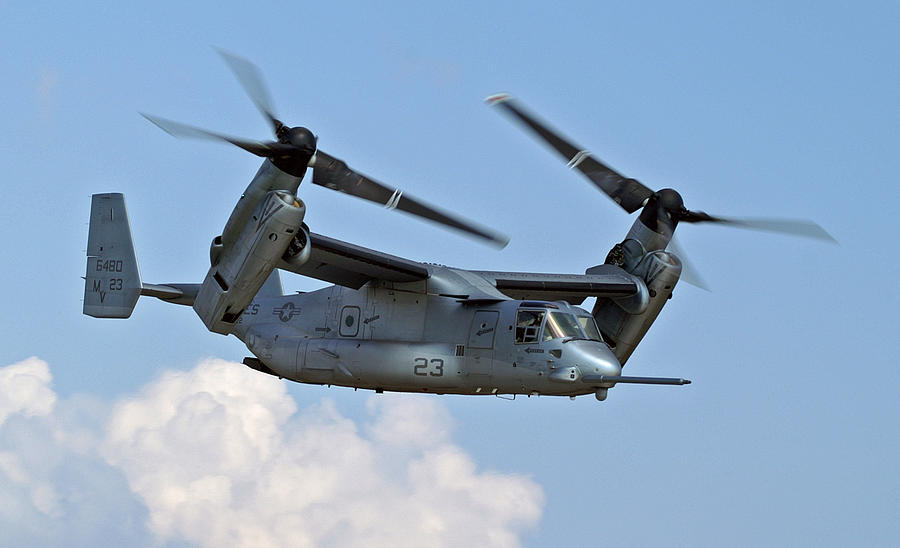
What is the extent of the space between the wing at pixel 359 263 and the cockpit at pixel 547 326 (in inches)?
107

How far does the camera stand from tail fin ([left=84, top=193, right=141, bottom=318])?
29766mm

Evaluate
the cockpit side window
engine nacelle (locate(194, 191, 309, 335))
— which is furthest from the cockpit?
engine nacelle (locate(194, 191, 309, 335))

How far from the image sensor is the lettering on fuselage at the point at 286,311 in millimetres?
30312

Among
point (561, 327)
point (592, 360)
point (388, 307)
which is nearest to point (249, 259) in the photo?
point (388, 307)

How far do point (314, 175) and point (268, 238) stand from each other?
2.23m

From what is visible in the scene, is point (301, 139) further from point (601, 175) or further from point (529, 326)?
point (601, 175)

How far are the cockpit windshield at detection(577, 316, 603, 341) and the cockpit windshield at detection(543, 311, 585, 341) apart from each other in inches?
6.4

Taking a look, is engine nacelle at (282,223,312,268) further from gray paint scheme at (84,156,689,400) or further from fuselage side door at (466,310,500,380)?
fuselage side door at (466,310,500,380)

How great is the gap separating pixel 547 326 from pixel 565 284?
479cm

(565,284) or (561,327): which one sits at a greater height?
(565,284)

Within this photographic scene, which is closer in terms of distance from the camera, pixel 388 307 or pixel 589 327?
pixel 589 327

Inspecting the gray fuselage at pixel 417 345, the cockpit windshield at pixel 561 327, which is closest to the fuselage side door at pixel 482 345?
the gray fuselage at pixel 417 345

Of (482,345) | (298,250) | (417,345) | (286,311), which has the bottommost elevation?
(417,345)

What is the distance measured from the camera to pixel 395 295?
28.9 m
